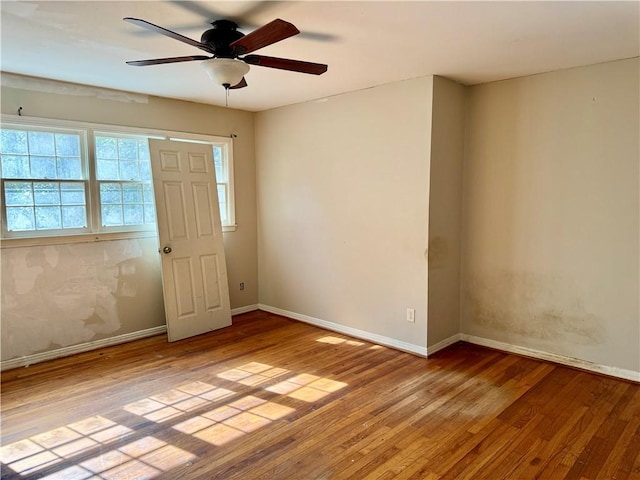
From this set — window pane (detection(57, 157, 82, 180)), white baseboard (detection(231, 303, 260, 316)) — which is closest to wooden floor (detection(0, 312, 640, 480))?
white baseboard (detection(231, 303, 260, 316))

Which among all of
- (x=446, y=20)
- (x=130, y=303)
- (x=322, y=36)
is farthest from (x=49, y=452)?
(x=446, y=20)

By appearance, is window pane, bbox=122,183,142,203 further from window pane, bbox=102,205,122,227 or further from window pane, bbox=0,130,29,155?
window pane, bbox=0,130,29,155

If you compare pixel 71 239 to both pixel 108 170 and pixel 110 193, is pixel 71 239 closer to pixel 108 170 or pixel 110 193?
pixel 110 193

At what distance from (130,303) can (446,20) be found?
3749 mm

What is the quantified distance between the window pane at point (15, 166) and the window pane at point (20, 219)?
0.28 metres

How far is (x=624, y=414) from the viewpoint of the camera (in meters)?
2.78

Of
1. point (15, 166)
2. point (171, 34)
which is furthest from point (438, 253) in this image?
point (15, 166)

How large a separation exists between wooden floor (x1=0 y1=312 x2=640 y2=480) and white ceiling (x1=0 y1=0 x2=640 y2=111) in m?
2.44

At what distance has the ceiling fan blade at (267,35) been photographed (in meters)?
1.97

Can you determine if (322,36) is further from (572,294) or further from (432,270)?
(572,294)

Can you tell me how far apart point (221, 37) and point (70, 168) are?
2.28 metres

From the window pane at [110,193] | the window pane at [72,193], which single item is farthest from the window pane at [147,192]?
the window pane at [72,193]

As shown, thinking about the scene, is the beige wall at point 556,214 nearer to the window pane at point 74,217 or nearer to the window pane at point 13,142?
the window pane at point 74,217

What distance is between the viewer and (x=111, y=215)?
4.16 meters
